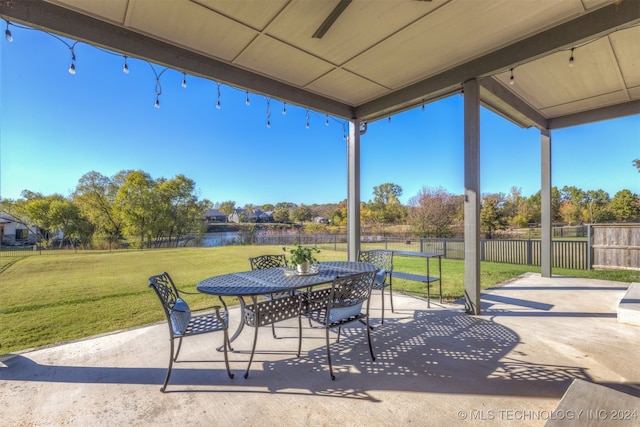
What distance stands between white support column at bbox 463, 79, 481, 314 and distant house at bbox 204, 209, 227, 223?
363cm

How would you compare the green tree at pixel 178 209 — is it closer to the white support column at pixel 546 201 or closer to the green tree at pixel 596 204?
the white support column at pixel 546 201

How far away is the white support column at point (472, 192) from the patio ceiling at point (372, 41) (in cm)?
33

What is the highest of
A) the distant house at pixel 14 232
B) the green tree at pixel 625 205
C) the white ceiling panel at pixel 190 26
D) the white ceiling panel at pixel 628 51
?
the white ceiling panel at pixel 628 51

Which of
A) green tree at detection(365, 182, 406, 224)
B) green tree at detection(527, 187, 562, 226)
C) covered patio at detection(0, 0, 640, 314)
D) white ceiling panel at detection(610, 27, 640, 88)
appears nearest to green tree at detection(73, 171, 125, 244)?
covered patio at detection(0, 0, 640, 314)

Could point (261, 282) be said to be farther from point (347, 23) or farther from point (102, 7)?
point (102, 7)

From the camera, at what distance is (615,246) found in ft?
19.5

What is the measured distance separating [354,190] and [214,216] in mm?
2373

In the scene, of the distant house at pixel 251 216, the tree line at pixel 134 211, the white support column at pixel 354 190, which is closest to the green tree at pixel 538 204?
the tree line at pixel 134 211

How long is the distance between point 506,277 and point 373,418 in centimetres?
551

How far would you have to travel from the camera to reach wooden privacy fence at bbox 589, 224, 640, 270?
571 centimetres

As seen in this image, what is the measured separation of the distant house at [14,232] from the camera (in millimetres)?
3092

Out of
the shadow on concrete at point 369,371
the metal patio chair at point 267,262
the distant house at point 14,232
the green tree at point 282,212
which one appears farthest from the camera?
the green tree at point 282,212

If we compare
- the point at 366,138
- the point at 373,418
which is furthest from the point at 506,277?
the point at 373,418

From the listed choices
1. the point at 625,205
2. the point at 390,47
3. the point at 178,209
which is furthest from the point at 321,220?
the point at 625,205
